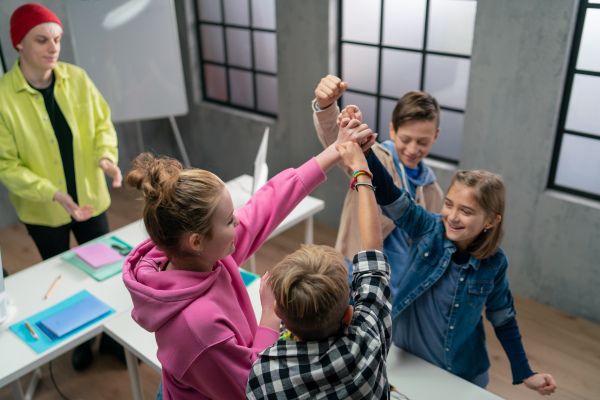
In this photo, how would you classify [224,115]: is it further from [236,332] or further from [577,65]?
[236,332]

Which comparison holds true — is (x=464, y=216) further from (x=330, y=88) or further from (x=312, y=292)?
(x=312, y=292)

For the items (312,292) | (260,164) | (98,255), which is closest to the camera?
(312,292)

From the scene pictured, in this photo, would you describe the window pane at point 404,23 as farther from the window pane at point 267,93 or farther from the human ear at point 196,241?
the human ear at point 196,241

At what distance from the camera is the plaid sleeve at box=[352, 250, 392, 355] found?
3.63ft

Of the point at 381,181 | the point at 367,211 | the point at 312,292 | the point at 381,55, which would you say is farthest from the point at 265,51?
the point at 312,292

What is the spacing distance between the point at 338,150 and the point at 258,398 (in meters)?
0.65

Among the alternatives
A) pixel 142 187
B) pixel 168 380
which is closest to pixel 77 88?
pixel 142 187

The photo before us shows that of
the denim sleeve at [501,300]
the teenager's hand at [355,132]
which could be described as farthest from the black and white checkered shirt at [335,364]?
the denim sleeve at [501,300]

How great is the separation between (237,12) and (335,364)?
3.79 metres

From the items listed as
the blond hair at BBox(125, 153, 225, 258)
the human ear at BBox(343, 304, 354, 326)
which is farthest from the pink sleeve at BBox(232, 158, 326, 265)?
the human ear at BBox(343, 304, 354, 326)

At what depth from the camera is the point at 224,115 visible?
4539 millimetres

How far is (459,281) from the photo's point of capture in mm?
1608

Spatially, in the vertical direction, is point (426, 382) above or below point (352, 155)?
below

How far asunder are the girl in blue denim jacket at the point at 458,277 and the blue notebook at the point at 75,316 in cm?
111
